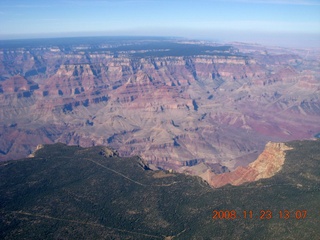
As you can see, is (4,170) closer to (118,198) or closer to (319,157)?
(118,198)

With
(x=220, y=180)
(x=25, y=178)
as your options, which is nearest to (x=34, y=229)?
(x=25, y=178)
